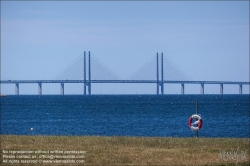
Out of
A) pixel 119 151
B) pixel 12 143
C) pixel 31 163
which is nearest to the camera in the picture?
pixel 31 163

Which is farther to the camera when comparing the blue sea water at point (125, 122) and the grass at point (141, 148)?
the blue sea water at point (125, 122)

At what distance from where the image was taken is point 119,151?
540 inches

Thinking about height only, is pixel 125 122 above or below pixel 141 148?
below

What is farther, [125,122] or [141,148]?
[125,122]

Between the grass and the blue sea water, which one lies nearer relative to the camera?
the grass

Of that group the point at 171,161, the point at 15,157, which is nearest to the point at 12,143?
the point at 15,157

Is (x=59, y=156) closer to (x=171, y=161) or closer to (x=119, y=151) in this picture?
(x=119, y=151)

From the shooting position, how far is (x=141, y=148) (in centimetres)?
1443

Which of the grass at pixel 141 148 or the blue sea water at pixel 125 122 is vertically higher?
the grass at pixel 141 148

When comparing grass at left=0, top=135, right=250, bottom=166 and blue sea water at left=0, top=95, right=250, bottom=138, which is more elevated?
grass at left=0, top=135, right=250, bottom=166

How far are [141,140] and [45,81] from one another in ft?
372

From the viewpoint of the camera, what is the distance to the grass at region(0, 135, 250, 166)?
Result: 40.7 feet

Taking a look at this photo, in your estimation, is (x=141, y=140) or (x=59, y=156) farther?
(x=141, y=140)

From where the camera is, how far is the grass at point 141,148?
40.7 ft
